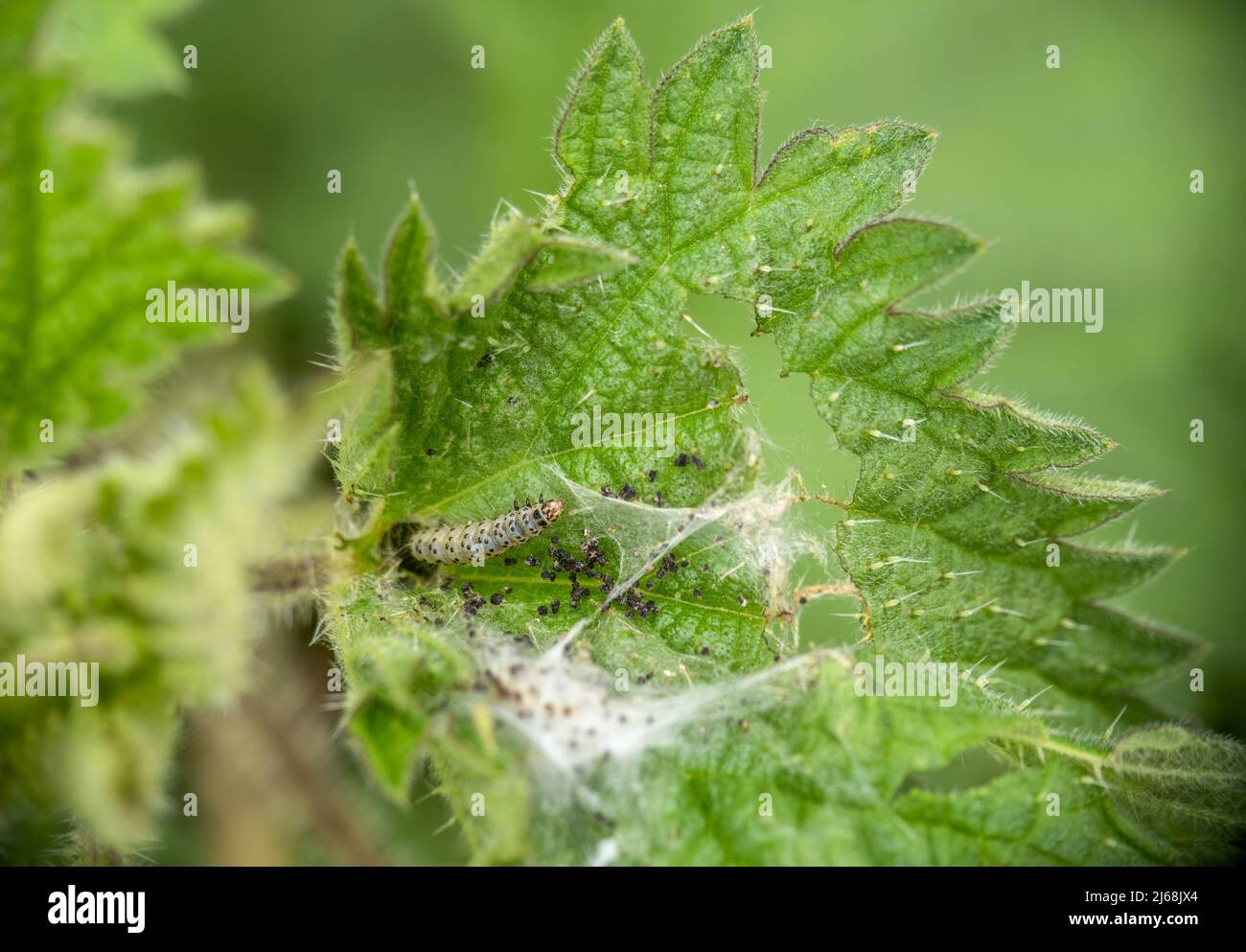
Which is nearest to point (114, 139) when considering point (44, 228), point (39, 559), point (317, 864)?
point (44, 228)

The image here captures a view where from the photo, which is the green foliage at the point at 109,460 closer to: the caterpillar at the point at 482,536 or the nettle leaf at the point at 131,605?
the nettle leaf at the point at 131,605

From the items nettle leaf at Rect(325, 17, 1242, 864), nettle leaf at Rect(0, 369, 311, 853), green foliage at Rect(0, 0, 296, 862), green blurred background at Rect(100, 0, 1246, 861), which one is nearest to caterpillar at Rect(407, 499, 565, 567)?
nettle leaf at Rect(325, 17, 1242, 864)

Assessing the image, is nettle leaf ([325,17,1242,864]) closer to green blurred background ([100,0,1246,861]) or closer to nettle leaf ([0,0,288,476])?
nettle leaf ([0,0,288,476])

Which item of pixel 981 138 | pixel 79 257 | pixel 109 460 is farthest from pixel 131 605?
pixel 981 138

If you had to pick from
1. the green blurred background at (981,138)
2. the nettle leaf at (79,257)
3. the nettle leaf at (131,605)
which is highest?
the green blurred background at (981,138)

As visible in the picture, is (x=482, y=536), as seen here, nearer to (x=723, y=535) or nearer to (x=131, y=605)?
(x=723, y=535)

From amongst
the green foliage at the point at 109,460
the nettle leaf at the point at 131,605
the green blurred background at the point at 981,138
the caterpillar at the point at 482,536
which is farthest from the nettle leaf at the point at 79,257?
the green blurred background at the point at 981,138
